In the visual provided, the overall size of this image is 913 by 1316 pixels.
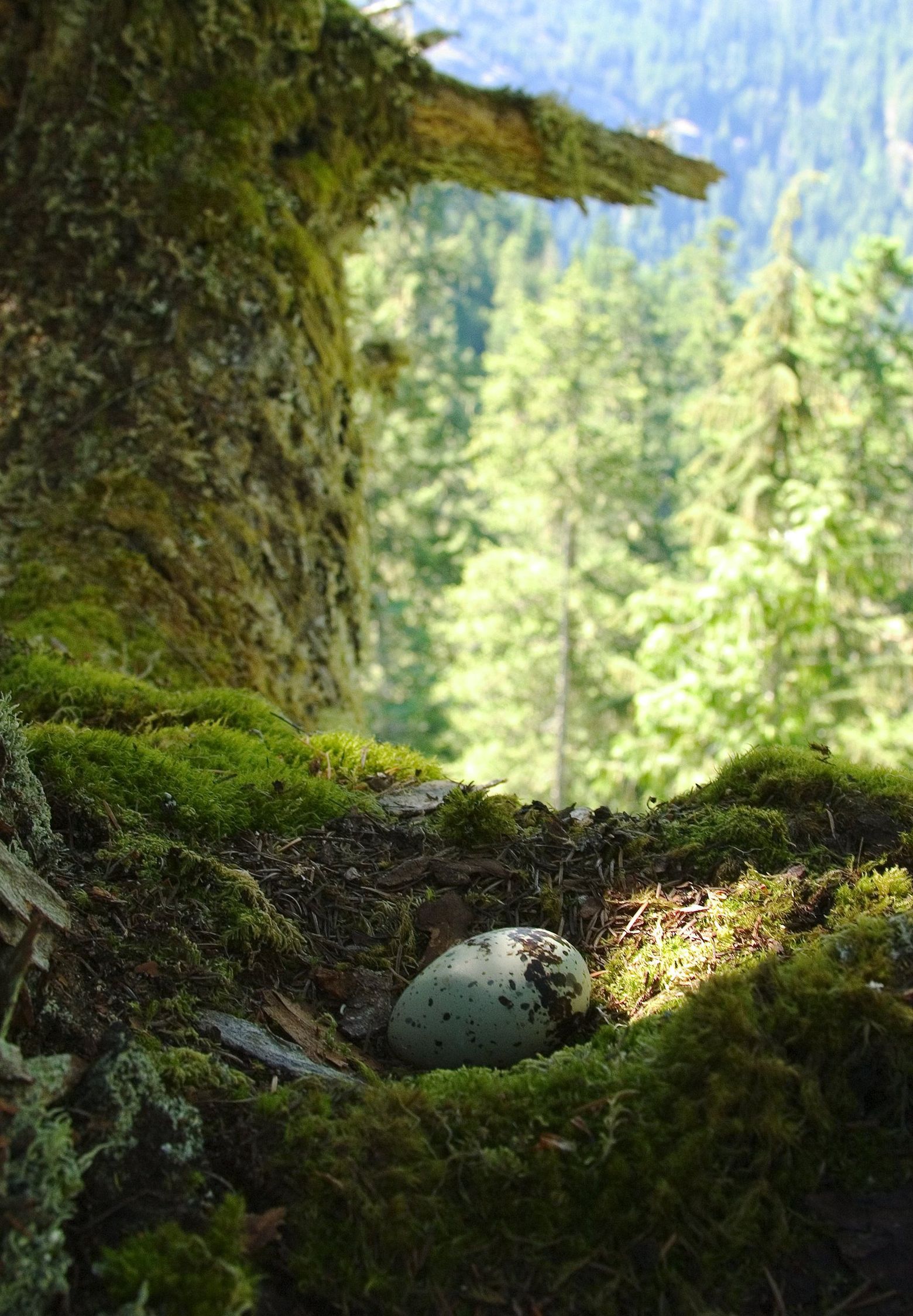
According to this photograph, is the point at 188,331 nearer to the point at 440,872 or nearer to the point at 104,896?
the point at 440,872

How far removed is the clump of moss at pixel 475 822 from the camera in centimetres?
278

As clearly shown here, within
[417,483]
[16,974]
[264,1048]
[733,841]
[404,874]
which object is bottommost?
[264,1048]

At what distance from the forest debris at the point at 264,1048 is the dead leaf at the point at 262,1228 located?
328 millimetres

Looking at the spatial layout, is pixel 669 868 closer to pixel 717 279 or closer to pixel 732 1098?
pixel 732 1098

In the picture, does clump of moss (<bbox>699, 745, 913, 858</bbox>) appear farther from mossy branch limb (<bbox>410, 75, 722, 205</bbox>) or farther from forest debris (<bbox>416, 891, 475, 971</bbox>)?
mossy branch limb (<bbox>410, 75, 722, 205</bbox>)

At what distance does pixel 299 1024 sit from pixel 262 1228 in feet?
2.10

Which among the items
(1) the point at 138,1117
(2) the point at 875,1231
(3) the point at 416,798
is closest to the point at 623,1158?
(2) the point at 875,1231

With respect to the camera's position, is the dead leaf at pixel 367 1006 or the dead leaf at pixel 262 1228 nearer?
the dead leaf at pixel 262 1228

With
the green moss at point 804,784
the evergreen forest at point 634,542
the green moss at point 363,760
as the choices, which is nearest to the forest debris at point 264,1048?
the green moss at point 363,760

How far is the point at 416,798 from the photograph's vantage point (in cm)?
313

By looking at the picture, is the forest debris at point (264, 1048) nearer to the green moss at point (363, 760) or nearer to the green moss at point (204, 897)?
the green moss at point (204, 897)

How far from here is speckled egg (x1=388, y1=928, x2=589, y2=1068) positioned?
214 centimetres

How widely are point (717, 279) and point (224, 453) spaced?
54.3 m

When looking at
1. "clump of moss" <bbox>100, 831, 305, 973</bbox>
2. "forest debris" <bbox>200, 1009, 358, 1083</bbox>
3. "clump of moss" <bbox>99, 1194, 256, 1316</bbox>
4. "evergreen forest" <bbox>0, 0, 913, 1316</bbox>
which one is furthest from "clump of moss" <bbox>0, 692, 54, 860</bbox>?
"clump of moss" <bbox>99, 1194, 256, 1316</bbox>
